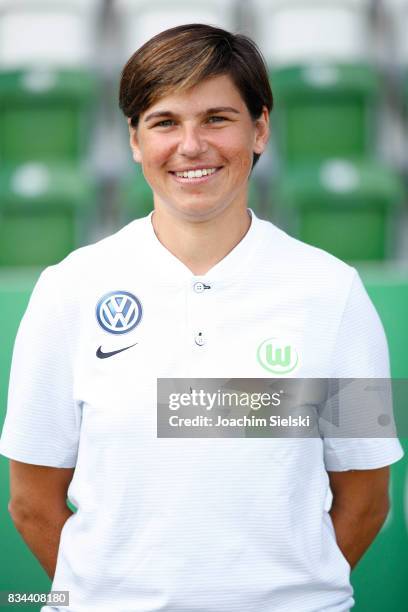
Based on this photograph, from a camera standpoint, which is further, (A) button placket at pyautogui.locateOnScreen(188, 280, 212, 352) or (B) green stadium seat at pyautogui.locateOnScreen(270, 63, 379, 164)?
(B) green stadium seat at pyautogui.locateOnScreen(270, 63, 379, 164)

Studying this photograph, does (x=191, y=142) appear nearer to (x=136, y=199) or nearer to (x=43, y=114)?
(x=136, y=199)

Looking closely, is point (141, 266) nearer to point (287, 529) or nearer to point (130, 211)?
point (287, 529)

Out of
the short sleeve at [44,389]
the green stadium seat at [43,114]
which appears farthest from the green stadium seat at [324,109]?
the short sleeve at [44,389]

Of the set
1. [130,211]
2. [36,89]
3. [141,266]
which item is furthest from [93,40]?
[141,266]

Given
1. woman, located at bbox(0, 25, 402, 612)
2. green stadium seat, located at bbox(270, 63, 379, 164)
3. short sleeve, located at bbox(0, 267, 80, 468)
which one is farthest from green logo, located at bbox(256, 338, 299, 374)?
green stadium seat, located at bbox(270, 63, 379, 164)

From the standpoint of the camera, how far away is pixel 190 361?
106 centimetres

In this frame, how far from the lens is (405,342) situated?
4.70 ft

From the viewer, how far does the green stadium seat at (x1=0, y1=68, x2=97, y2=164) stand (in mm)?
2510

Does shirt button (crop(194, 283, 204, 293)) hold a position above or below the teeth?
below

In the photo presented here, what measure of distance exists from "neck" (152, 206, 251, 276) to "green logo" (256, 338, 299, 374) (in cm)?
11

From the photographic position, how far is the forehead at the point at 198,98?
1030mm

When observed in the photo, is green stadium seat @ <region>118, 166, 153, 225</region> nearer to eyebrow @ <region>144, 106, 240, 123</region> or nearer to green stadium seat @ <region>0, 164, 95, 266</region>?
green stadium seat @ <region>0, 164, 95, 266</region>

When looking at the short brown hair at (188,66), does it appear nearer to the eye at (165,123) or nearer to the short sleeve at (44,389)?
the eye at (165,123)

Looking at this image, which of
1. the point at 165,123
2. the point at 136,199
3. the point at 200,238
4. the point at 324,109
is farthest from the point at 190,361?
the point at 324,109
